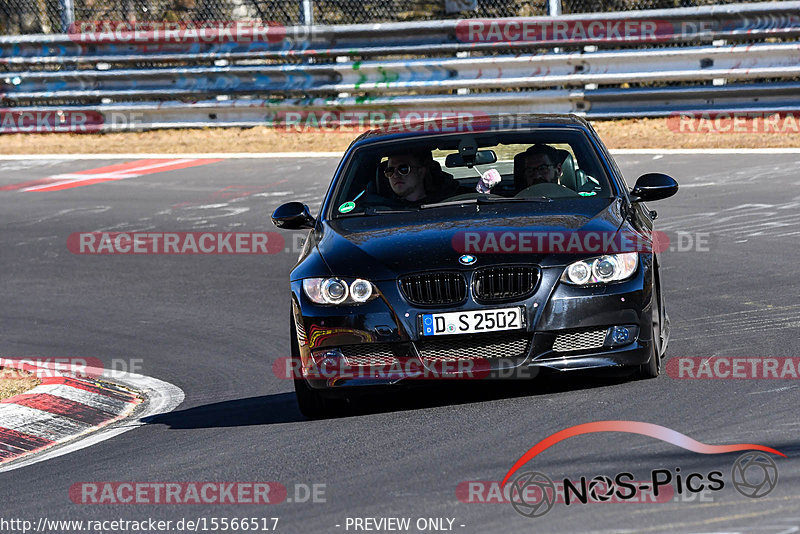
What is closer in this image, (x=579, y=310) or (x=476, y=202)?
(x=579, y=310)

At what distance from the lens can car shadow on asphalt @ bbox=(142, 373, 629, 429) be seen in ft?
22.6

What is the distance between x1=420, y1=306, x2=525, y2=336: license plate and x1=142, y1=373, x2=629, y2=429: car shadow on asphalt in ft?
1.04

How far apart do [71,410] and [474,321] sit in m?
2.69

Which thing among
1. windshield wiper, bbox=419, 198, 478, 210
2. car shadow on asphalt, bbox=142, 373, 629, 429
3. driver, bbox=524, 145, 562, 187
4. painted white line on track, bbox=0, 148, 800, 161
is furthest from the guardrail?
car shadow on asphalt, bbox=142, 373, 629, 429

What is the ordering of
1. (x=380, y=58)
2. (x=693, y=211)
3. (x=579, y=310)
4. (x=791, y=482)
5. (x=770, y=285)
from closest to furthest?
(x=791, y=482) → (x=579, y=310) → (x=770, y=285) → (x=693, y=211) → (x=380, y=58)

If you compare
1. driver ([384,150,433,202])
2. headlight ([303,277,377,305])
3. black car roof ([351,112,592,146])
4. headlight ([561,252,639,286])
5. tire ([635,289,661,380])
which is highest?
black car roof ([351,112,592,146])

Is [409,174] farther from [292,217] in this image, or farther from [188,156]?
[188,156]

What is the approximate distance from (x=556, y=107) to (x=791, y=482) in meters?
13.1

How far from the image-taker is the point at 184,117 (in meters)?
20.2

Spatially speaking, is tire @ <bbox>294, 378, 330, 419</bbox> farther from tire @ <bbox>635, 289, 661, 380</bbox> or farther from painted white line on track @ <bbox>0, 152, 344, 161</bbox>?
→ painted white line on track @ <bbox>0, 152, 344, 161</bbox>

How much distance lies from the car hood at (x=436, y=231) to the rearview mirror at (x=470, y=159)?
1.63ft

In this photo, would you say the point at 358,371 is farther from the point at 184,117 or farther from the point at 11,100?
the point at 11,100

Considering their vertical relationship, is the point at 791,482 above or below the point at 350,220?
below

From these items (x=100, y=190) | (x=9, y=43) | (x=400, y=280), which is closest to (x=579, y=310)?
(x=400, y=280)
